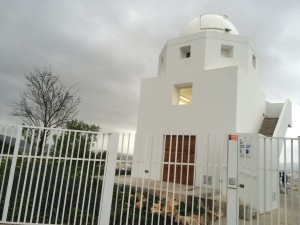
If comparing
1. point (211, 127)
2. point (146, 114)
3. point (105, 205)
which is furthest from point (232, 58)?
point (105, 205)

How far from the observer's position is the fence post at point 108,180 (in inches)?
216

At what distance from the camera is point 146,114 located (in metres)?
12.9

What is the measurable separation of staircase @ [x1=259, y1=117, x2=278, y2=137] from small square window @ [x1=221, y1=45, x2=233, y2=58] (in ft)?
12.1

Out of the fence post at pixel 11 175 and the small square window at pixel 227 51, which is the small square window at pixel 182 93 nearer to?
the small square window at pixel 227 51

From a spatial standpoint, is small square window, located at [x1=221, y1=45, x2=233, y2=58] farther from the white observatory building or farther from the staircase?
the staircase

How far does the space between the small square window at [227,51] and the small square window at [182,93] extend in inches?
94.0

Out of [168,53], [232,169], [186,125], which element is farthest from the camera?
[168,53]

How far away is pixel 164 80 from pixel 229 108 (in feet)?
11.8

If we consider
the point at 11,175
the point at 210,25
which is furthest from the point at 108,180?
the point at 210,25

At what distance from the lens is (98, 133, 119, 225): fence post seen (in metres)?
5.49

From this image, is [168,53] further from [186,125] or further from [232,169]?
[232,169]

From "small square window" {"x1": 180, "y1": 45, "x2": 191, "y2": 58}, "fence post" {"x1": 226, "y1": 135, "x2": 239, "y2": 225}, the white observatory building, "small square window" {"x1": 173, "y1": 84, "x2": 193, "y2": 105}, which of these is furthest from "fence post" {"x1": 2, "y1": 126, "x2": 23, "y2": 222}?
"small square window" {"x1": 180, "y1": 45, "x2": 191, "y2": 58}

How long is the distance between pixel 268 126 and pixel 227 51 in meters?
4.17

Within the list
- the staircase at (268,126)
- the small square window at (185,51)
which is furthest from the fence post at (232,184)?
the small square window at (185,51)
